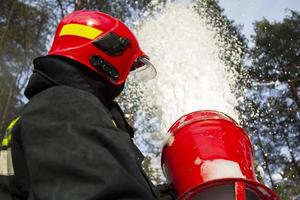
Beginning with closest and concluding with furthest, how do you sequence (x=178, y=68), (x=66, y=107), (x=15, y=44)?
(x=66, y=107), (x=178, y=68), (x=15, y=44)

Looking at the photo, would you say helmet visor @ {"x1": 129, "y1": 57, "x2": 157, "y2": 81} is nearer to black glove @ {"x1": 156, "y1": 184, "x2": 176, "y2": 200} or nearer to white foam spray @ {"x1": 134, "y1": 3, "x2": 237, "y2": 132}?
black glove @ {"x1": 156, "y1": 184, "x2": 176, "y2": 200}

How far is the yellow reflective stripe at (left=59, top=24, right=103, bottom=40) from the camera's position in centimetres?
195

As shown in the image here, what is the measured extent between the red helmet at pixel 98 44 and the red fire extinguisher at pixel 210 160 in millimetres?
409

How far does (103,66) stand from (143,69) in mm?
886

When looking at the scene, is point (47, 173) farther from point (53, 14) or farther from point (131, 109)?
point (53, 14)

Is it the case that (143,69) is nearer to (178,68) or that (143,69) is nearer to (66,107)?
(66,107)

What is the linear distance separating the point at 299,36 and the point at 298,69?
1747mm

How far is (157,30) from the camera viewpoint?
1424 cm

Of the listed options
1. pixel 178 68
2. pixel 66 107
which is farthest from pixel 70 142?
pixel 178 68

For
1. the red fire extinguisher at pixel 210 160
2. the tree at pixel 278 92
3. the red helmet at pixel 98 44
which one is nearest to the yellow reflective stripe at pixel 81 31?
the red helmet at pixel 98 44

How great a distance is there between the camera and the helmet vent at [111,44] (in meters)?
1.91

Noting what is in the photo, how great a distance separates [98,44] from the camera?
6.26 feet

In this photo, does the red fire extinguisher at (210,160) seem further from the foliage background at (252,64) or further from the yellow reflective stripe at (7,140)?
the foliage background at (252,64)

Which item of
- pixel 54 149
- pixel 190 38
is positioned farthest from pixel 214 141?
pixel 190 38
